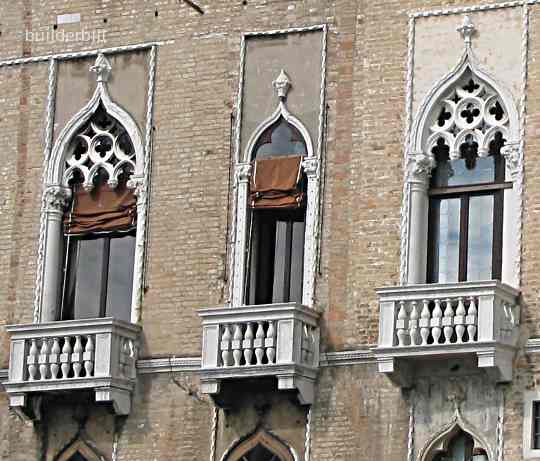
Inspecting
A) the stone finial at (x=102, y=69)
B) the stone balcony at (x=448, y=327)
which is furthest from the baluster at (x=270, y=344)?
the stone finial at (x=102, y=69)

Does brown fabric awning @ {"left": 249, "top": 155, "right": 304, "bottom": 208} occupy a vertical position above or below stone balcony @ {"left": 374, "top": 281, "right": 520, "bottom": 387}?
above

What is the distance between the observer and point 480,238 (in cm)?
3378

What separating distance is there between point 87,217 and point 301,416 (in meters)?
4.75

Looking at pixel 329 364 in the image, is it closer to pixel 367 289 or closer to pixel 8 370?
pixel 367 289

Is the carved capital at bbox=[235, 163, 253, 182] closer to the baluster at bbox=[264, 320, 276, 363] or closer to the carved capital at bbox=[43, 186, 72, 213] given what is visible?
the baluster at bbox=[264, 320, 276, 363]

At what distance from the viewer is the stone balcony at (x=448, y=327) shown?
32.4m

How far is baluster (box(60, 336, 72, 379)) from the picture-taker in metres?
35.2

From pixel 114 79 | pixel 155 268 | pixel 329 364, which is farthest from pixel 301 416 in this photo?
pixel 114 79

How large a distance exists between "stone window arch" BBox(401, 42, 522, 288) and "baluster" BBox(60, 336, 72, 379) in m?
4.93

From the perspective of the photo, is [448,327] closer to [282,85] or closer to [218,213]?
[218,213]

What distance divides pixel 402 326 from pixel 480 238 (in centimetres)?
179

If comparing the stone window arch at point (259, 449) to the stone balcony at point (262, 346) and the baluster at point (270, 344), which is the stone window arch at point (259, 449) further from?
the baluster at point (270, 344)

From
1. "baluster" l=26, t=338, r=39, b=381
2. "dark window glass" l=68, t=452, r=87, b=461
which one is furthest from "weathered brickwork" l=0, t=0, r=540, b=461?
"baluster" l=26, t=338, r=39, b=381

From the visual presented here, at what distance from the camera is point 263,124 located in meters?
35.5
